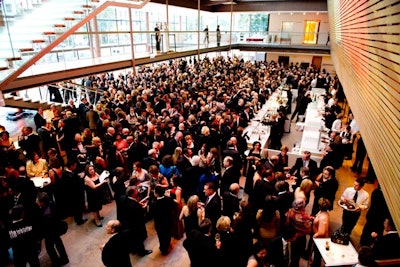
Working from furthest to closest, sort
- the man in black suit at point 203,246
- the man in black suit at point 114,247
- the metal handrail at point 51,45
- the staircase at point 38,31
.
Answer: the staircase at point 38,31 → the metal handrail at point 51,45 → the man in black suit at point 203,246 → the man in black suit at point 114,247

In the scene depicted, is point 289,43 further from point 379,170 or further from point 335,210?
point 379,170

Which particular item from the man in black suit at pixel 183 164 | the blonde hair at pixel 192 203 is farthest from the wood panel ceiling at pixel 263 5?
the blonde hair at pixel 192 203

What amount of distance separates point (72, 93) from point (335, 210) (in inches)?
468

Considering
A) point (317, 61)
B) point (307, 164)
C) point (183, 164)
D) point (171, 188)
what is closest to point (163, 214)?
point (171, 188)

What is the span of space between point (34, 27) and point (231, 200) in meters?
7.35

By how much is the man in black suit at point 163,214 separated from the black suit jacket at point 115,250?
920 mm

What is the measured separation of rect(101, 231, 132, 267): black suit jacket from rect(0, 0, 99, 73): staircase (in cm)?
544

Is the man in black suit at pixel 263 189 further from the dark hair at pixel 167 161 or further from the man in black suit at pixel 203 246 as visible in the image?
the dark hair at pixel 167 161

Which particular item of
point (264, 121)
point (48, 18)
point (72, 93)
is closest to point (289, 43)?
point (264, 121)

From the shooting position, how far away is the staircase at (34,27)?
23.7 ft

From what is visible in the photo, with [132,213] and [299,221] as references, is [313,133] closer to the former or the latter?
[299,221]

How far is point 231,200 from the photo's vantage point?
16.0 feet

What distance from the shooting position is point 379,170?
11.4 ft

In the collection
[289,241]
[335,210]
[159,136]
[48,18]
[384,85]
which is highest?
[48,18]
